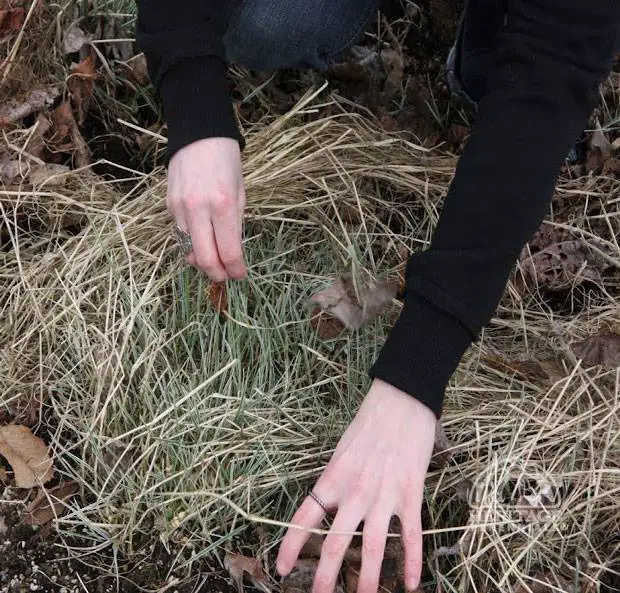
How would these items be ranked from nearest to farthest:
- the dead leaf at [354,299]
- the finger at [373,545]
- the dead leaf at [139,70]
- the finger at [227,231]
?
1. the finger at [373,545]
2. the finger at [227,231]
3. the dead leaf at [354,299]
4. the dead leaf at [139,70]

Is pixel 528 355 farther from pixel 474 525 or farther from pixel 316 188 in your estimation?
pixel 316 188

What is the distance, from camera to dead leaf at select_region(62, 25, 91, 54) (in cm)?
183

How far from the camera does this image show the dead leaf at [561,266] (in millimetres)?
1632

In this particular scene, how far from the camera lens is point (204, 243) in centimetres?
117

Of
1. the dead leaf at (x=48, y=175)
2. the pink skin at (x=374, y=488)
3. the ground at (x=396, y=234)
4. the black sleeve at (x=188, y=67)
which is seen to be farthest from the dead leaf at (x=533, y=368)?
the dead leaf at (x=48, y=175)

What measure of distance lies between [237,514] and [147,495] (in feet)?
0.53

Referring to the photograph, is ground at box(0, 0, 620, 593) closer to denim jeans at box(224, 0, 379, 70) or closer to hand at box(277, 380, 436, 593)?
denim jeans at box(224, 0, 379, 70)

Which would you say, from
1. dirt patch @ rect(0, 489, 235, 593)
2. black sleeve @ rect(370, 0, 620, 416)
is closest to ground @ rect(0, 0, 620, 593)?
dirt patch @ rect(0, 489, 235, 593)

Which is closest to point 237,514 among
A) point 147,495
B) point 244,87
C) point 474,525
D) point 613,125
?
point 147,495

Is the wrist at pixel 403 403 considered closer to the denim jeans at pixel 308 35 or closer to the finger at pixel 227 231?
the finger at pixel 227 231

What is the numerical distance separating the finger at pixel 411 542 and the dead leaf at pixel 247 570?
1.11 feet

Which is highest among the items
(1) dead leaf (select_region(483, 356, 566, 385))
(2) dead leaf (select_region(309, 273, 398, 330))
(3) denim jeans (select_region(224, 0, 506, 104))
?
(3) denim jeans (select_region(224, 0, 506, 104))

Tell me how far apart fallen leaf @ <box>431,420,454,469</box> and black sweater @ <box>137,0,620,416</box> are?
0.94ft

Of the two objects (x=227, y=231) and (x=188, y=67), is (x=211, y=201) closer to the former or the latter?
(x=227, y=231)
